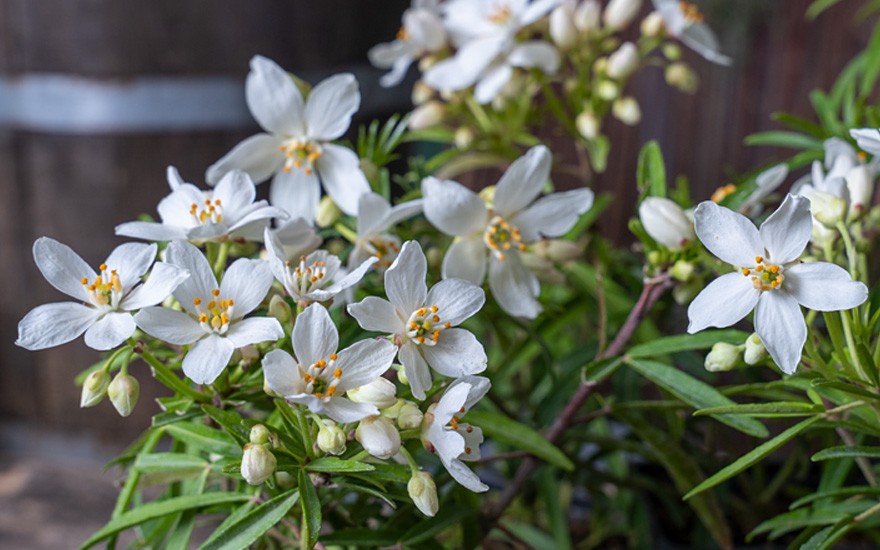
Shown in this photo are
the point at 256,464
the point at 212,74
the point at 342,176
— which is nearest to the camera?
the point at 256,464

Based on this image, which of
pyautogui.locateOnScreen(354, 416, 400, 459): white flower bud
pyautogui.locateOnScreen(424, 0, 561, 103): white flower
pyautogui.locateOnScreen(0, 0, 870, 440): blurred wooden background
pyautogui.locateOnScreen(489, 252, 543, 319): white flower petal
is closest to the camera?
pyautogui.locateOnScreen(354, 416, 400, 459): white flower bud

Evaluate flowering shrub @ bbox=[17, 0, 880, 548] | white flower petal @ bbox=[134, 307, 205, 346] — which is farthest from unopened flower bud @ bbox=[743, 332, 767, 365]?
white flower petal @ bbox=[134, 307, 205, 346]

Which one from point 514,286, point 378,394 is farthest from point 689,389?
point 378,394

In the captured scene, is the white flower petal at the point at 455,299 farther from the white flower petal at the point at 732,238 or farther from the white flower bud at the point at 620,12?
the white flower bud at the point at 620,12

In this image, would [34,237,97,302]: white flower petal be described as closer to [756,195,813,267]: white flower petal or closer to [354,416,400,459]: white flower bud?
[354,416,400,459]: white flower bud

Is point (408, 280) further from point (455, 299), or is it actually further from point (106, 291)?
point (106, 291)

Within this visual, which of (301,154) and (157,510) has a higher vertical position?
(301,154)

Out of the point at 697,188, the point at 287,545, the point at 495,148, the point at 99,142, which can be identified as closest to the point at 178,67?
the point at 99,142

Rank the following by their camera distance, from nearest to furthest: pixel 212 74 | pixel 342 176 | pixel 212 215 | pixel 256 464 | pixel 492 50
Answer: pixel 256 464 → pixel 212 215 → pixel 342 176 → pixel 492 50 → pixel 212 74
